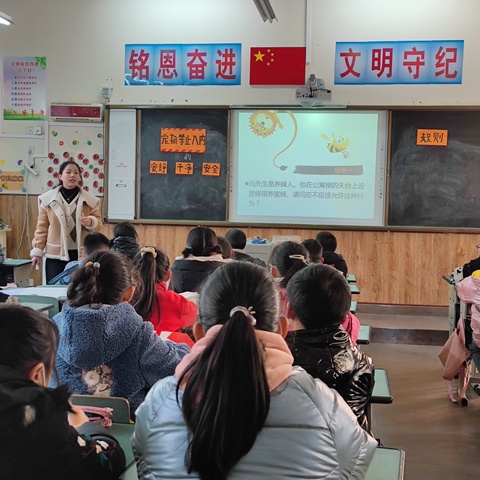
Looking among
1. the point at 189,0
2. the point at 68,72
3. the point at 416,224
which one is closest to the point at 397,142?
the point at 416,224

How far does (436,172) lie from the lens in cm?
631

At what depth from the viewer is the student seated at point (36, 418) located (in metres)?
1.08

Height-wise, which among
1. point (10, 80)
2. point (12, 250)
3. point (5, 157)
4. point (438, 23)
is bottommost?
point (12, 250)

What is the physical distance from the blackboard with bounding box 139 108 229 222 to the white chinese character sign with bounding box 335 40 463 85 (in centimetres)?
133

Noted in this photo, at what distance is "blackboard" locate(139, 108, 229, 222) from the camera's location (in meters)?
6.60

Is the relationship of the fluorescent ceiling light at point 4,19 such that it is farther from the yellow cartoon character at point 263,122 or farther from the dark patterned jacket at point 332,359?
the dark patterned jacket at point 332,359

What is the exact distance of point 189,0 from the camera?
6645 mm

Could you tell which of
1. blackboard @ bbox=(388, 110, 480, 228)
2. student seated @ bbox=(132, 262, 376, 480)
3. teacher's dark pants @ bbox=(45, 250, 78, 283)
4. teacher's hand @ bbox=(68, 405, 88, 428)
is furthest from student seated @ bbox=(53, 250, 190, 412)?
blackboard @ bbox=(388, 110, 480, 228)

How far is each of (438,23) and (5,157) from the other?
15.5 ft

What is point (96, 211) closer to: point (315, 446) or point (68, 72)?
point (68, 72)

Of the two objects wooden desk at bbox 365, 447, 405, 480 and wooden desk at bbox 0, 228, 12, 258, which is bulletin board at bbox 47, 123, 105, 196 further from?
wooden desk at bbox 365, 447, 405, 480

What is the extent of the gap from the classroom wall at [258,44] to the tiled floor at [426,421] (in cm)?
137

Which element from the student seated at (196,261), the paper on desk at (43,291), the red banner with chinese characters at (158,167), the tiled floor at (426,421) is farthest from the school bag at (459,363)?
the red banner with chinese characters at (158,167)

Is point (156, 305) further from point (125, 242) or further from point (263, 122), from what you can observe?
point (263, 122)
